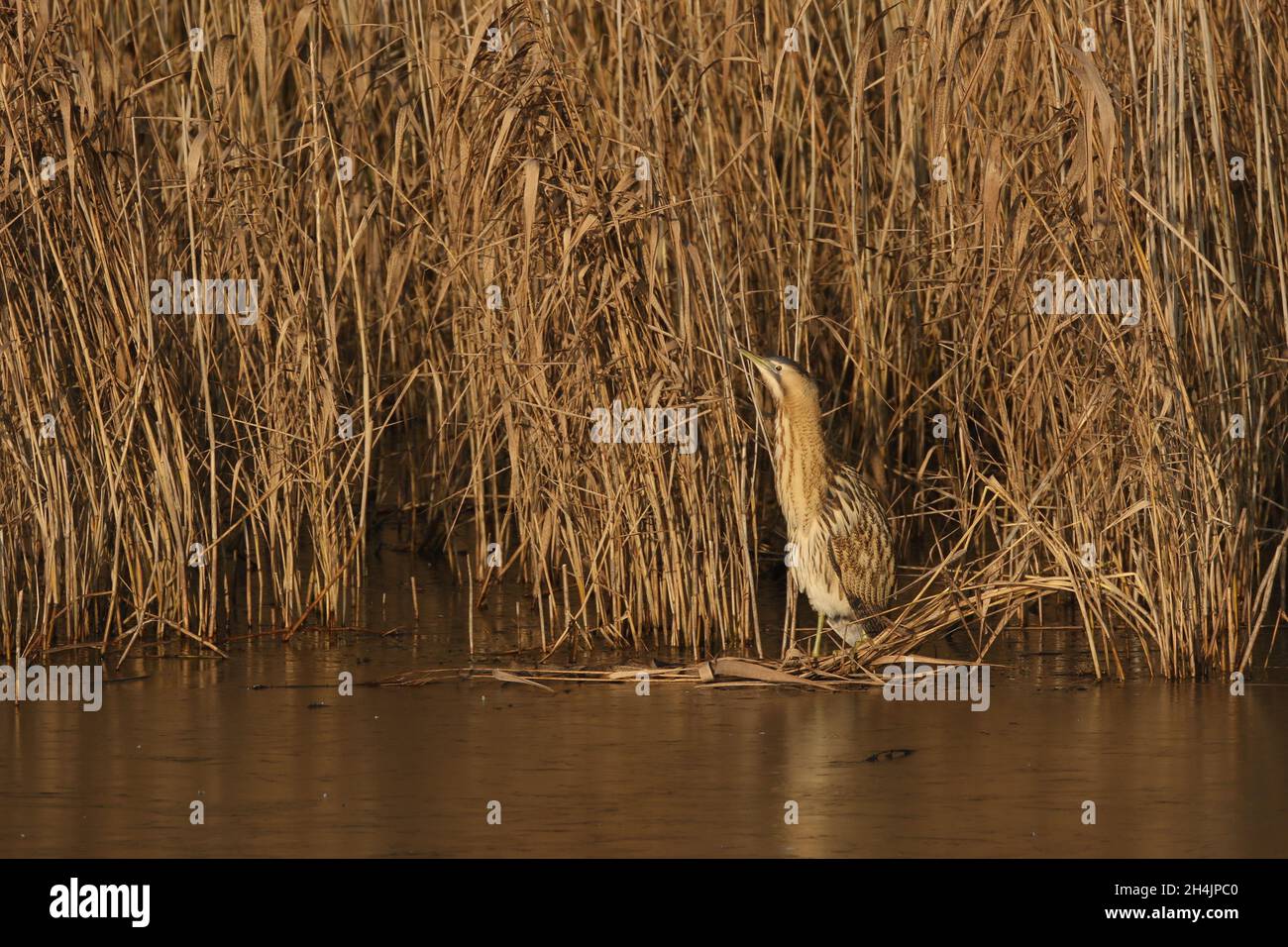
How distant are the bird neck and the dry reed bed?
0.11 metres

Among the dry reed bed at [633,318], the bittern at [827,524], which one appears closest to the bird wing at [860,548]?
the bittern at [827,524]

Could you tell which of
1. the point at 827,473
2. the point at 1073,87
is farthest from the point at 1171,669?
the point at 1073,87

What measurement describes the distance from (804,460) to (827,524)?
190 millimetres

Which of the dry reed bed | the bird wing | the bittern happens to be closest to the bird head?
the bittern

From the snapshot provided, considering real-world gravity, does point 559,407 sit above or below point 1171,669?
above

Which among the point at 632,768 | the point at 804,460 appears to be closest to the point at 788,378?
the point at 804,460

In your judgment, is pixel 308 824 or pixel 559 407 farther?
pixel 559 407

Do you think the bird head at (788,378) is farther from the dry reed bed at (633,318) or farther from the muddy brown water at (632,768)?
the muddy brown water at (632,768)

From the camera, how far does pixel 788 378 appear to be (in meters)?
5.51

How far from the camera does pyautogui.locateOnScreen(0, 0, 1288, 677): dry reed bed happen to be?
5090 millimetres

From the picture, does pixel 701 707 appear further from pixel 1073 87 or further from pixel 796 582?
pixel 1073 87

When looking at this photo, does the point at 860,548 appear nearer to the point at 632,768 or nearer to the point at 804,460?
the point at 804,460

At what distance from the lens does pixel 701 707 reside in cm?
504
